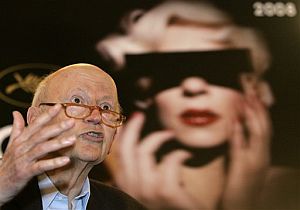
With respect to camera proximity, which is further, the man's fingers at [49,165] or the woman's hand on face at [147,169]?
the woman's hand on face at [147,169]

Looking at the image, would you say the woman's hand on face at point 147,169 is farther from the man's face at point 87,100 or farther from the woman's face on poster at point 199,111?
the man's face at point 87,100

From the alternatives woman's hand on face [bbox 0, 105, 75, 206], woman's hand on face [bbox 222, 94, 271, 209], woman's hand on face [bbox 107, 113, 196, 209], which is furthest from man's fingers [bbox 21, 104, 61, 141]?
woman's hand on face [bbox 222, 94, 271, 209]

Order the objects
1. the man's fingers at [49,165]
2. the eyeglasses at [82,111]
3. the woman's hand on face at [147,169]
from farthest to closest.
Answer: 1. the woman's hand on face at [147,169]
2. the eyeglasses at [82,111]
3. the man's fingers at [49,165]

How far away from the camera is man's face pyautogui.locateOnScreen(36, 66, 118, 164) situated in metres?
1.08

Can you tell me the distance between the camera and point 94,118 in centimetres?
108

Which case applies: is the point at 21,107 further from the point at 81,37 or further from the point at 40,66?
the point at 81,37

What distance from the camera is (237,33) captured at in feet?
7.40

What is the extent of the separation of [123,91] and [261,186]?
65cm

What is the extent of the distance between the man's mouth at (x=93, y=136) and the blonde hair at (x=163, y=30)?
1090 millimetres

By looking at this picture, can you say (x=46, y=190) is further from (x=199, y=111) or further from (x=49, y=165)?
(x=199, y=111)

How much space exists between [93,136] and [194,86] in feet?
3.73

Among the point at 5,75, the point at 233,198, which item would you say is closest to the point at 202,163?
the point at 233,198

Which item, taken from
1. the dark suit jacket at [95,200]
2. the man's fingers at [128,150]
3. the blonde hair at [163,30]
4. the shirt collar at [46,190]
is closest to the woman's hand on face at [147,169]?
the man's fingers at [128,150]

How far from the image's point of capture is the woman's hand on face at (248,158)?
2117 millimetres
